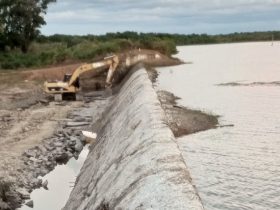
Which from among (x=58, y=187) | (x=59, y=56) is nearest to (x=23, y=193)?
(x=58, y=187)

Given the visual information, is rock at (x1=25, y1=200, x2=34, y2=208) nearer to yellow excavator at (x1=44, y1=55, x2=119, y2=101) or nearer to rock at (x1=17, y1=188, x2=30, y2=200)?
rock at (x1=17, y1=188, x2=30, y2=200)

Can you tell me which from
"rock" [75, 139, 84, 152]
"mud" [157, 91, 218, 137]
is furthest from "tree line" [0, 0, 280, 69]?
"rock" [75, 139, 84, 152]

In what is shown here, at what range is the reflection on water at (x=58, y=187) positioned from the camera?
16.5 metres

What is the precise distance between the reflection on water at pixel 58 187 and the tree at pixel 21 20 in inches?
1685

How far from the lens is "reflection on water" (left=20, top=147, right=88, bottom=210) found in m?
16.5

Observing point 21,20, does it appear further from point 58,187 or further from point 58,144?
point 58,187

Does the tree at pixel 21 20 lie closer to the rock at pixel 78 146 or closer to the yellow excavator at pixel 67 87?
the yellow excavator at pixel 67 87

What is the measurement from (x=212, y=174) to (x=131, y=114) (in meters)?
3.44

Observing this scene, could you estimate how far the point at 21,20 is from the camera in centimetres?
6225

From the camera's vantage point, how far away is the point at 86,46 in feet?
201

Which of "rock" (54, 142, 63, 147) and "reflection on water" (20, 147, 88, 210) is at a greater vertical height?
"rock" (54, 142, 63, 147)

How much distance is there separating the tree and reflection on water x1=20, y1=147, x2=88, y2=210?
4279cm

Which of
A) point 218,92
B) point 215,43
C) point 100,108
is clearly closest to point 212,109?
point 100,108

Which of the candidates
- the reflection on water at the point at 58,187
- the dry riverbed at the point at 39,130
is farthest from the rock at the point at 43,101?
the reflection on water at the point at 58,187
